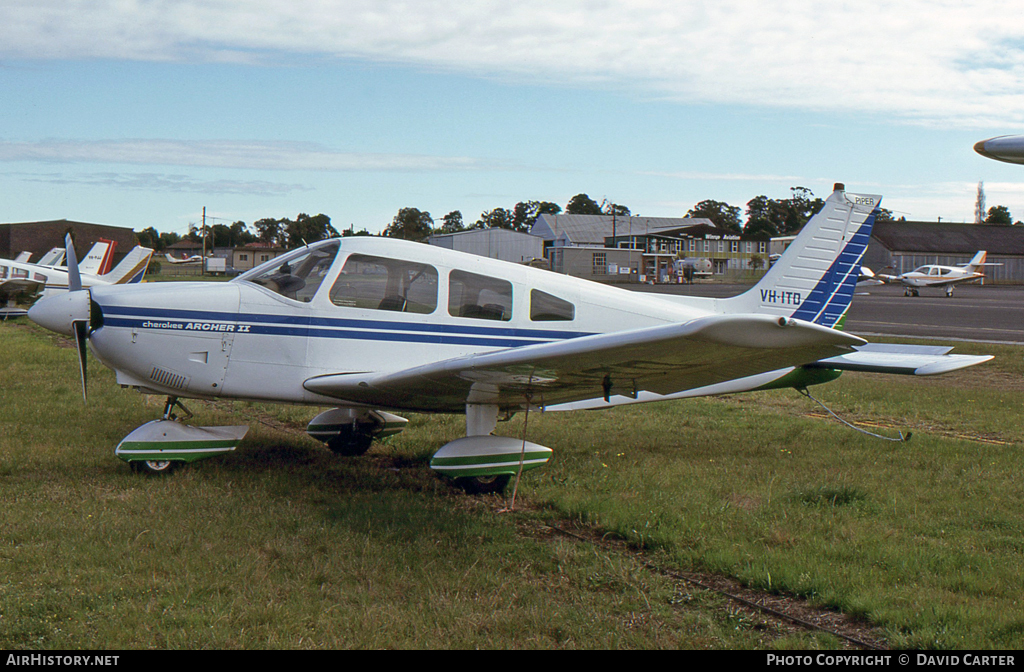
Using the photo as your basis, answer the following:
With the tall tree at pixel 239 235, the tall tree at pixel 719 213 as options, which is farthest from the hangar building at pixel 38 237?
the tall tree at pixel 719 213

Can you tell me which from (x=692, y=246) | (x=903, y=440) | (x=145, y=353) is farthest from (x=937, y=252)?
(x=145, y=353)

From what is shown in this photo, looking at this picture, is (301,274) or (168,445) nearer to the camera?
(168,445)

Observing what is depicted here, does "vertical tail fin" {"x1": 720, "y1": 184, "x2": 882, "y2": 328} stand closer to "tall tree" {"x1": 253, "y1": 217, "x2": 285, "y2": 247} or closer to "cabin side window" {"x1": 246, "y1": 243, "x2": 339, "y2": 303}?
"cabin side window" {"x1": 246, "y1": 243, "x2": 339, "y2": 303}

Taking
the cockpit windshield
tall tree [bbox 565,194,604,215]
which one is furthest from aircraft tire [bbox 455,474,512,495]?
tall tree [bbox 565,194,604,215]

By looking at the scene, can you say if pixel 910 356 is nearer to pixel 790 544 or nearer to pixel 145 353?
pixel 790 544

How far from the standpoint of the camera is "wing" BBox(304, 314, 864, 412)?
3451 mm

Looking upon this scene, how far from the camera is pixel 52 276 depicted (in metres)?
25.7

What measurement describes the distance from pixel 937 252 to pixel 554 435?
75.8m

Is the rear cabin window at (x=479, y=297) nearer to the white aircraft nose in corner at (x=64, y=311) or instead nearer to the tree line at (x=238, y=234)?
the white aircraft nose in corner at (x=64, y=311)

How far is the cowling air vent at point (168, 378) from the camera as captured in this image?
6316 millimetres

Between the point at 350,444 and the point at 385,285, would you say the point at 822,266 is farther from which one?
the point at 350,444

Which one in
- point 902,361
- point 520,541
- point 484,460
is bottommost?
point 520,541

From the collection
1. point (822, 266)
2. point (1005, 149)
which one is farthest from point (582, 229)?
point (1005, 149)

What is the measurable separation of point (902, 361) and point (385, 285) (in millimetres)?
4658
